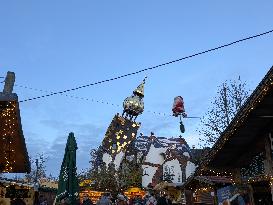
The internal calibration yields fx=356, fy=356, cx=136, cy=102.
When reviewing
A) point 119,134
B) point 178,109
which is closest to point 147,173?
point 119,134

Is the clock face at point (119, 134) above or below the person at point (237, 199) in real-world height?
above

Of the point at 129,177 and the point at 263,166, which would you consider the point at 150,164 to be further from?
the point at 263,166

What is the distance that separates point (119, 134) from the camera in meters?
72.8

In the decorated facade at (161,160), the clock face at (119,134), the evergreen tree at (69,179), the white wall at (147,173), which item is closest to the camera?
the evergreen tree at (69,179)

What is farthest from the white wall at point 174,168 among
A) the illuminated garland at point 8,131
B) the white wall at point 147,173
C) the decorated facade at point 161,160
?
the illuminated garland at point 8,131

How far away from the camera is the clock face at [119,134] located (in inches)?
2798

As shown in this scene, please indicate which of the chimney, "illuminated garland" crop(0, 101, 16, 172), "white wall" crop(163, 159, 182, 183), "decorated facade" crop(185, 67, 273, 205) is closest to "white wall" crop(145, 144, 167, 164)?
"white wall" crop(163, 159, 182, 183)

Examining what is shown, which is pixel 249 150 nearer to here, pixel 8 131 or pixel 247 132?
pixel 247 132

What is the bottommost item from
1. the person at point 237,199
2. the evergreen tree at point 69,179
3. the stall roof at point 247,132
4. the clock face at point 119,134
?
the person at point 237,199

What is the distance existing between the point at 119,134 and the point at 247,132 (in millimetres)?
64425

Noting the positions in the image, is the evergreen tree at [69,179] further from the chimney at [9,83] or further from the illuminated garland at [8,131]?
the chimney at [9,83]

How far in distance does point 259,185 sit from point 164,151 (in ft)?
173

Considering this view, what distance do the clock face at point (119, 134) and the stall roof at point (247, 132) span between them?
6005cm

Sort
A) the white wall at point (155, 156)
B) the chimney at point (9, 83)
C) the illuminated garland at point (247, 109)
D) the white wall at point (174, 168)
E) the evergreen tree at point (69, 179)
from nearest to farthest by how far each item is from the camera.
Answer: the illuminated garland at point (247, 109) < the chimney at point (9, 83) < the evergreen tree at point (69, 179) < the white wall at point (174, 168) < the white wall at point (155, 156)
